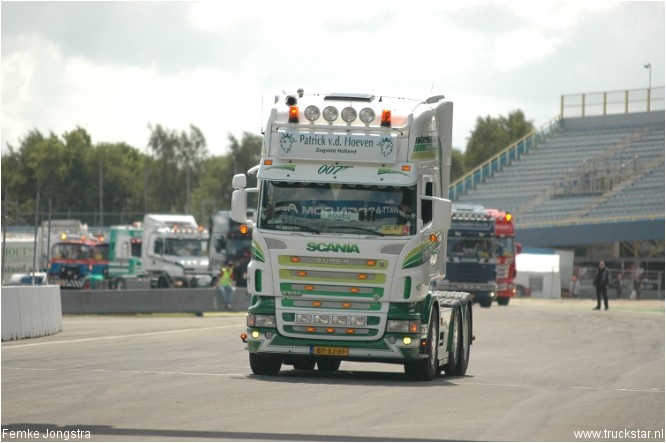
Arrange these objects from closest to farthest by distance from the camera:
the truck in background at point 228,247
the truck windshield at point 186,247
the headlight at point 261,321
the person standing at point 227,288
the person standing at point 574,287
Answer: the headlight at point 261,321
the person standing at point 227,288
the truck windshield at point 186,247
the truck in background at point 228,247
the person standing at point 574,287

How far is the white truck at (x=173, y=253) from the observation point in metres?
61.2

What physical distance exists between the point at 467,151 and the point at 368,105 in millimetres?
121127

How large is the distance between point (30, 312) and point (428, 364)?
12.2 metres

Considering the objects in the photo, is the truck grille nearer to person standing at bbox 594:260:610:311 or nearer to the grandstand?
person standing at bbox 594:260:610:311

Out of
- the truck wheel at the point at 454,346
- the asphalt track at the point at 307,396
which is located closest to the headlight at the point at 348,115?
the asphalt track at the point at 307,396

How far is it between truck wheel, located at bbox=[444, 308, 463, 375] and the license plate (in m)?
2.40

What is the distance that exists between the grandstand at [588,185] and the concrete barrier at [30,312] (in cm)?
4545

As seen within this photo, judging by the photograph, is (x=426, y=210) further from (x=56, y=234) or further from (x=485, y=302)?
(x=56, y=234)

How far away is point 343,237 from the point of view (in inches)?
681

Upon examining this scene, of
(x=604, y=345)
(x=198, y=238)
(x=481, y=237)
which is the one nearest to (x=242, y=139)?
(x=198, y=238)

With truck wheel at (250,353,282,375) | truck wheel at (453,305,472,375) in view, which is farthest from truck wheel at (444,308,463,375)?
truck wheel at (250,353,282,375)

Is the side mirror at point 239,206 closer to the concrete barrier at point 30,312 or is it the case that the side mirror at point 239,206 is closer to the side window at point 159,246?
the concrete barrier at point 30,312

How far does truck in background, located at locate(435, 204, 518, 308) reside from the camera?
161ft

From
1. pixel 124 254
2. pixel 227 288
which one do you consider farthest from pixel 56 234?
pixel 227 288
